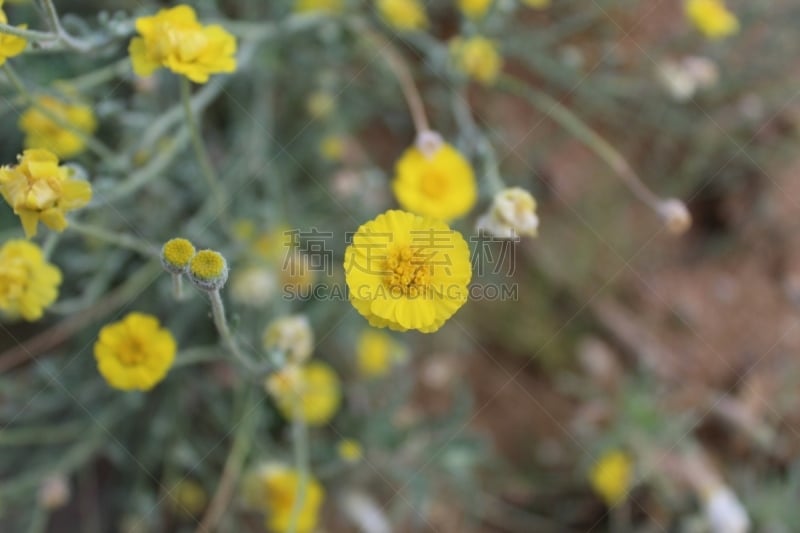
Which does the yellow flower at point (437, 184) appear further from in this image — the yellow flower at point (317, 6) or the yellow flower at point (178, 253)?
the yellow flower at point (178, 253)

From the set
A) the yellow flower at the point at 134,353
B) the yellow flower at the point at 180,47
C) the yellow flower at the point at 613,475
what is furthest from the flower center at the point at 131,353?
the yellow flower at the point at 613,475

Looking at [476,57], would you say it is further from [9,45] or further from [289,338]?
[9,45]

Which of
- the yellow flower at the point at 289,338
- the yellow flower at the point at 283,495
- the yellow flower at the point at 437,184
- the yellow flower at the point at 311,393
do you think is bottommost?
the yellow flower at the point at 283,495

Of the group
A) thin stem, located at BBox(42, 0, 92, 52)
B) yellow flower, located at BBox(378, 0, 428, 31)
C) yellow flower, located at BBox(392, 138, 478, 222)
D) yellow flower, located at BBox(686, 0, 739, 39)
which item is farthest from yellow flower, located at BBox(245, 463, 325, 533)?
yellow flower, located at BBox(686, 0, 739, 39)

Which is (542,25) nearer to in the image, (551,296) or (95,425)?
(551,296)

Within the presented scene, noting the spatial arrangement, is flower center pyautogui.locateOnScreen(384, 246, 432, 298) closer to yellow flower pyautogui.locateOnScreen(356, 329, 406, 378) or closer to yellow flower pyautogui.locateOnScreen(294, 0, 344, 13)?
yellow flower pyautogui.locateOnScreen(356, 329, 406, 378)

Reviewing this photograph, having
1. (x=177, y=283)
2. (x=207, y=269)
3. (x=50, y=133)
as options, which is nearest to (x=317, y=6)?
(x=50, y=133)

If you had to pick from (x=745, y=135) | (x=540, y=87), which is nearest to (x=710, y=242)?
(x=745, y=135)
